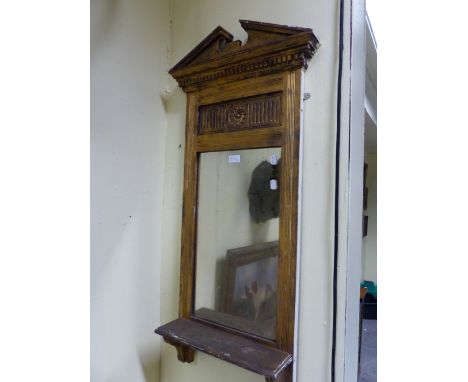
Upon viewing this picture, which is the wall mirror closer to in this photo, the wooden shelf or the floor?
the wooden shelf

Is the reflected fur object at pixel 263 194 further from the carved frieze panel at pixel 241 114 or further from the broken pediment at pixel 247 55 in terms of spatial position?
the broken pediment at pixel 247 55

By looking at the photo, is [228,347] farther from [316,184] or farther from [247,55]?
[247,55]

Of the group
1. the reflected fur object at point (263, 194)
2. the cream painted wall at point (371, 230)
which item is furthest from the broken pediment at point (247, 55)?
the cream painted wall at point (371, 230)

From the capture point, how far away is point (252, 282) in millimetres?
854

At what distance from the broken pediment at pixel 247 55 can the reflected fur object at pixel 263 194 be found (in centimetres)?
27

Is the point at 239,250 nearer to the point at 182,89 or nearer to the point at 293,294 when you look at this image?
the point at 293,294

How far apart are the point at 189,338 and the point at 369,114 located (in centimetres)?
148

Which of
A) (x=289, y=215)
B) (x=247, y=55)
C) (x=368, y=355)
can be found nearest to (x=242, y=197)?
(x=289, y=215)

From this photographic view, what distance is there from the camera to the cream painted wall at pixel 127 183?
87 centimetres

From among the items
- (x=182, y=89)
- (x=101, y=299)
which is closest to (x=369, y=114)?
(x=182, y=89)

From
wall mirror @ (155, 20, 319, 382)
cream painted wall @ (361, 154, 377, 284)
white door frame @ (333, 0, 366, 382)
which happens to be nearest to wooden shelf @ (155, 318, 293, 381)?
wall mirror @ (155, 20, 319, 382)

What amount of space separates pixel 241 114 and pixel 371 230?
2508 millimetres

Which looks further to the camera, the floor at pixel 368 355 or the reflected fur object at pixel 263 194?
the floor at pixel 368 355

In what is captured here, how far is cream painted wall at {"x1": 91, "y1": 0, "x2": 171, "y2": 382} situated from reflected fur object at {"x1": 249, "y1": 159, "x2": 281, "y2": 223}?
0.37 m
